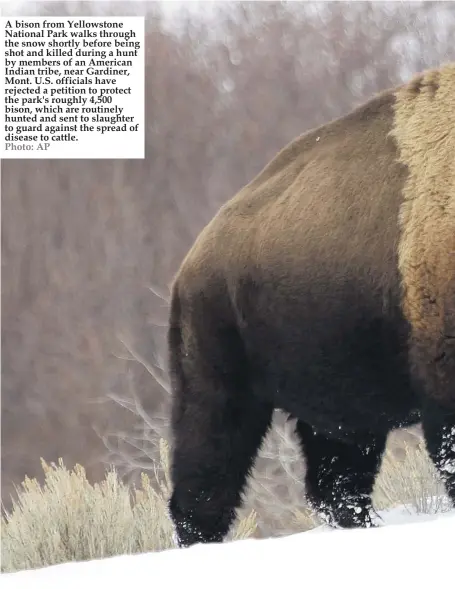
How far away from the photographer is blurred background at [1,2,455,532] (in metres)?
14.6

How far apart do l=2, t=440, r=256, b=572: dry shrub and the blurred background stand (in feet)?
26.3

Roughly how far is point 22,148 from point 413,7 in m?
6.13

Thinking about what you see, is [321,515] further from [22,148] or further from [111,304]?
[111,304]

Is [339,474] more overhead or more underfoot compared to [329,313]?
more underfoot

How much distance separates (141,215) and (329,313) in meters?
14.1

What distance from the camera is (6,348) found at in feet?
64.1

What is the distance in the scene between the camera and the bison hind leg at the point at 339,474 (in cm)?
534

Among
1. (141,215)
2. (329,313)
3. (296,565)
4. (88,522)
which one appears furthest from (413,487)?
(141,215)

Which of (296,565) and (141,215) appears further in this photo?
(141,215)
